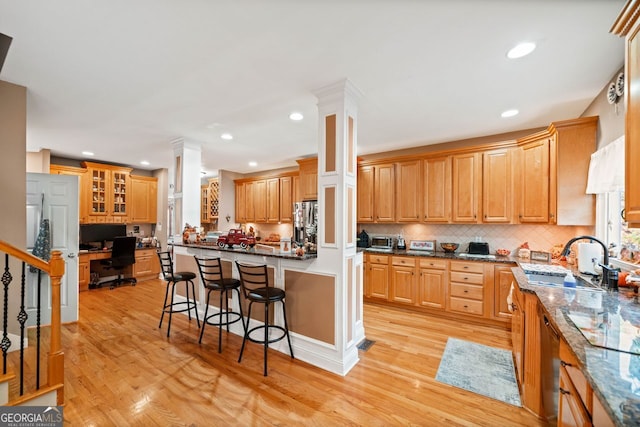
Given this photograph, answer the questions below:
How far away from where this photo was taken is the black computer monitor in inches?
235

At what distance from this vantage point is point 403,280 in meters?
4.30

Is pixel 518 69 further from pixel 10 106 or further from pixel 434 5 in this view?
pixel 10 106

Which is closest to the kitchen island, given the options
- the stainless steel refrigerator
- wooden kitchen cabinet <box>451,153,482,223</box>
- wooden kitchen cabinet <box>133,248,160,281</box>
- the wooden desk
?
the stainless steel refrigerator

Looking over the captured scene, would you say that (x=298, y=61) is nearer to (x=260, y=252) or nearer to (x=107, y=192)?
(x=260, y=252)

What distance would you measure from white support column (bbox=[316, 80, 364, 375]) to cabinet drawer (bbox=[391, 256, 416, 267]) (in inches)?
68.8

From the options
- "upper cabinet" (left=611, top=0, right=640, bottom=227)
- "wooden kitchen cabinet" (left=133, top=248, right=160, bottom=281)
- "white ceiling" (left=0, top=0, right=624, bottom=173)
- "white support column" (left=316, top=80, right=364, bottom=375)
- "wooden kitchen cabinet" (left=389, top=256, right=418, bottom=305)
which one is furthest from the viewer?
"wooden kitchen cabinet" (left=133, top=248, right=160, bottom=281)

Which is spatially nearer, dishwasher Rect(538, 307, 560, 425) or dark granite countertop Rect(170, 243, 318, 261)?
dishwasher Rect(538, 307, 560, 425)

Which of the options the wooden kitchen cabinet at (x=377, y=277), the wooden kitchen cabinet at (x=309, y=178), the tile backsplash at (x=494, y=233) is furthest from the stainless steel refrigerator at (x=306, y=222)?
the tile backsplash at (x=494, y=233)

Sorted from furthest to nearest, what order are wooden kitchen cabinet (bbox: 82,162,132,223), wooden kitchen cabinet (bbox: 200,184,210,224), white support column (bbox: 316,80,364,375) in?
1. wooden kitchen cabinet (bbox: 200,184,210,224)
2. wooden kitchen cabinet (bbox: 82,162,132,223)
3. white support column (bbox: 316,80,364,375)

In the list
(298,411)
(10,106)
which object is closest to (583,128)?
(298,411)

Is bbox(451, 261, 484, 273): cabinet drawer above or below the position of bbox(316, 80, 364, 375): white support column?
below

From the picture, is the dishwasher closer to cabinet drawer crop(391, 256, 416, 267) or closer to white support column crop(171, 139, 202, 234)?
cabinet drawer crop(391, 256, 416, 267)

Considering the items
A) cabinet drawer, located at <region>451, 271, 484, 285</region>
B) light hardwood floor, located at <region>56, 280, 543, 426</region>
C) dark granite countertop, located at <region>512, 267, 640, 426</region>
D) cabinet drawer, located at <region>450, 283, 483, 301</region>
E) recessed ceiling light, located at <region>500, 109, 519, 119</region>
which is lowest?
light hardwood floor, located at <region>56, 280, 543, 426</region>

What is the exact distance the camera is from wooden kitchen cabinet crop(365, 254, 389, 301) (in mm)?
4469
